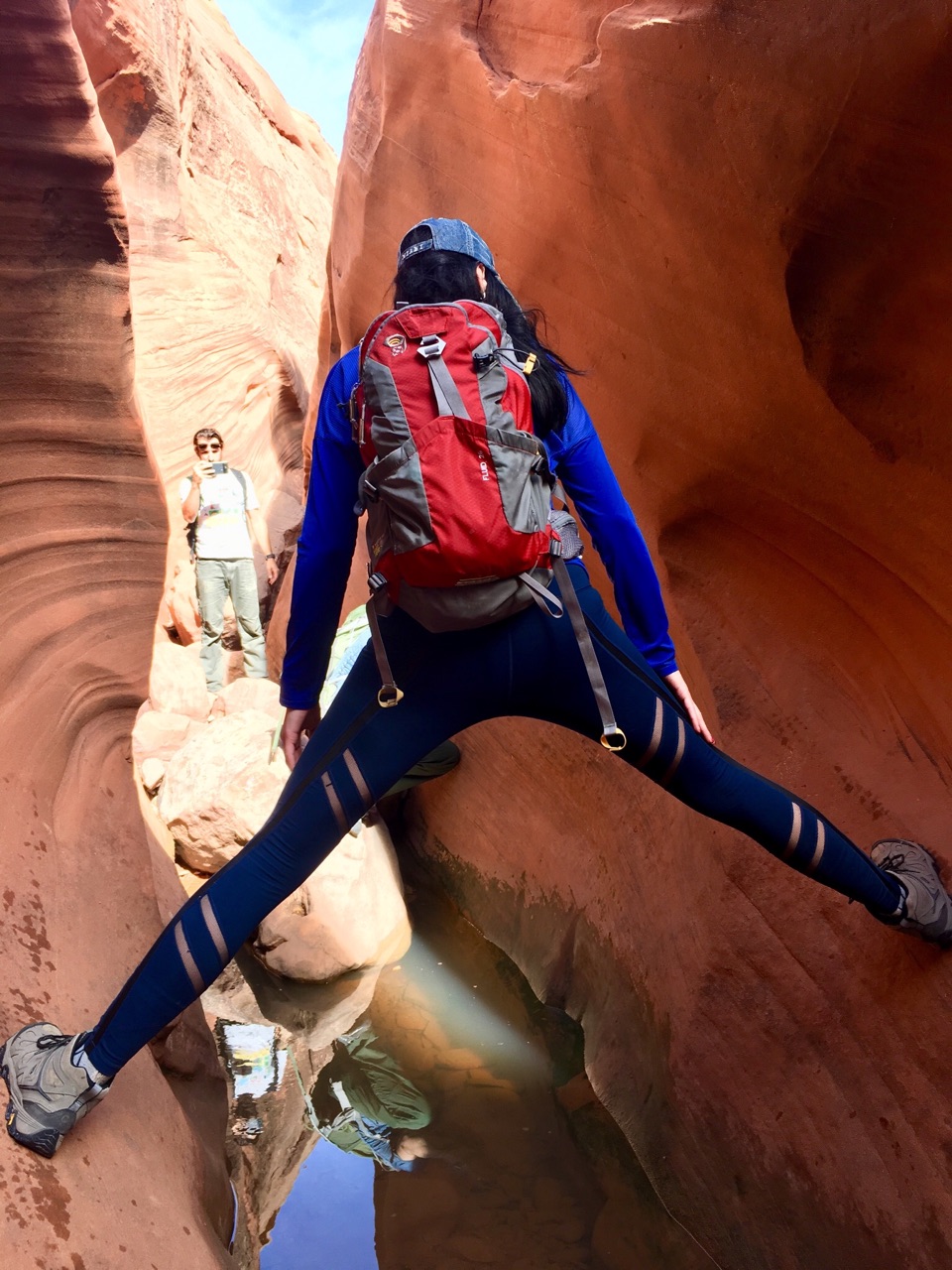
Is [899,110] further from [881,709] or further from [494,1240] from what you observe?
[494,1240]

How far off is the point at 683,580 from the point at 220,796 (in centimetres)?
235

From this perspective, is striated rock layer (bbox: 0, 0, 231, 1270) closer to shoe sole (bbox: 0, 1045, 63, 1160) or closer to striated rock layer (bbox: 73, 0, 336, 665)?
shoe sole (bbox: 0, 1045, 63, 1160)

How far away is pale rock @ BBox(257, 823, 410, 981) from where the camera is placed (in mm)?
4070

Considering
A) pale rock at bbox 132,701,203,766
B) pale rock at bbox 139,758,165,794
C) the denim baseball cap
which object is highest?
the denim baseball cap

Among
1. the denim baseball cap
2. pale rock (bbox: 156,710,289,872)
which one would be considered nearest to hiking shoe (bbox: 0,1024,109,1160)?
the denim baseball cap

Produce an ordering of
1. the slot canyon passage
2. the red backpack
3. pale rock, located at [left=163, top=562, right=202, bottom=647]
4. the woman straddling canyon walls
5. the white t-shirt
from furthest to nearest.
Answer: pale rock, located at [left=163, top=562, right=202, bottom=647]
the white t-shirt
the slot canyon passage
the woman straddling canyon walls
the red backpack

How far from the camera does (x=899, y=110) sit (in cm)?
215

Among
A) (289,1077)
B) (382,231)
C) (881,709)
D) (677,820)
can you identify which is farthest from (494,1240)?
(382,231)

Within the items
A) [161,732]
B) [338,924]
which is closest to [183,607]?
[161,732]

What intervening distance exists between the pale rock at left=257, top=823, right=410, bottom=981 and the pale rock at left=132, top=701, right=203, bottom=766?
184cm

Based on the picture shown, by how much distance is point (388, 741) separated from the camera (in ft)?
6.11

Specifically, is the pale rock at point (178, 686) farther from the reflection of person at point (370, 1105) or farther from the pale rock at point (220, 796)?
the reflection of person at point (370, 1105)

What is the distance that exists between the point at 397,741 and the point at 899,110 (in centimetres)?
170

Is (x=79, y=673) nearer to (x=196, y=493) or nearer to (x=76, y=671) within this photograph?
(x=76, y=671)
